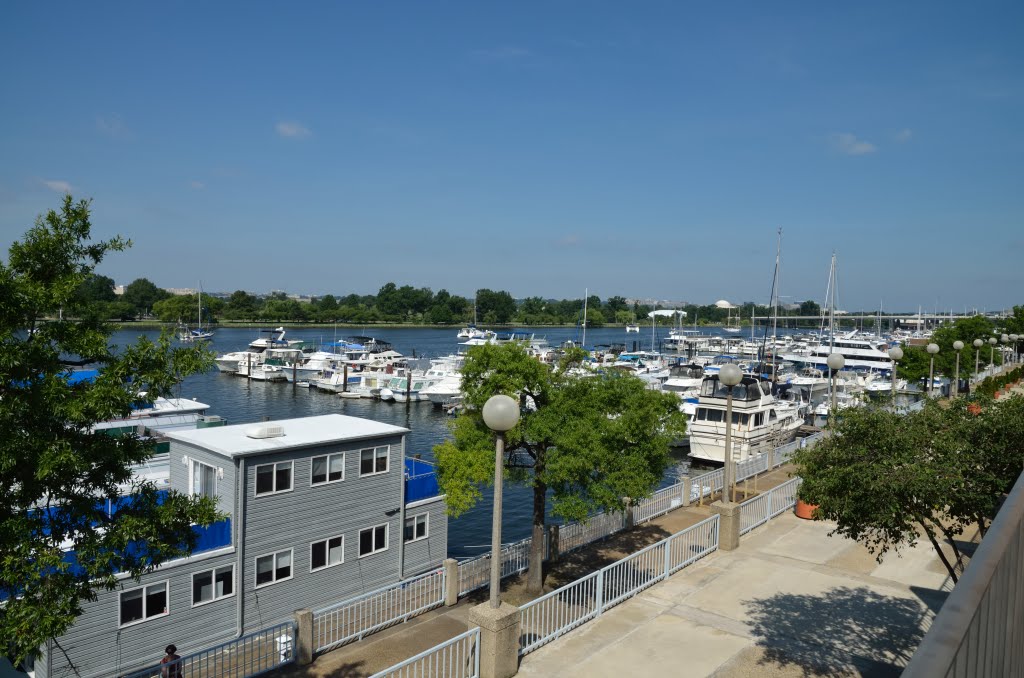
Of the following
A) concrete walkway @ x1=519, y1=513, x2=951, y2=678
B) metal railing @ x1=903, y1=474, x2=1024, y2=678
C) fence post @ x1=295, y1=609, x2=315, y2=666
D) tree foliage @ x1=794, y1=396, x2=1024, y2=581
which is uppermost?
metal railing @ x1=903, y1=474, x2=1024, y2=678

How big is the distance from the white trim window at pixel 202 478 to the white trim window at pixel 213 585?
2.24 m

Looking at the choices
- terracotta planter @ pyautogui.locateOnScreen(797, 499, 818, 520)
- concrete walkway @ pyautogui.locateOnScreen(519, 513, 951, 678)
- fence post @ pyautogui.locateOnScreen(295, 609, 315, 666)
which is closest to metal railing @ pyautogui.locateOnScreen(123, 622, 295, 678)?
fence post @ pyautogui.locateOnScreen(295, 609, 315, 666)

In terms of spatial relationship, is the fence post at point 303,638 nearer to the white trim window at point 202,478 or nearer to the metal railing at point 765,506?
the white trim window at point 202,478

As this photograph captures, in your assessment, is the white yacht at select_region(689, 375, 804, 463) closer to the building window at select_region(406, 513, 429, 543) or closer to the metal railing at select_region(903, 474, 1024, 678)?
the building window at select_region(406, 513, 429, 543)

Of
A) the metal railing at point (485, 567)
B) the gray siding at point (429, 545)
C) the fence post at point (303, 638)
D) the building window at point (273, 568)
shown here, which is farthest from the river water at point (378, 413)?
the fence post at point (303, 638)

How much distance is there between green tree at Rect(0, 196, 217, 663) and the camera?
8172 mm

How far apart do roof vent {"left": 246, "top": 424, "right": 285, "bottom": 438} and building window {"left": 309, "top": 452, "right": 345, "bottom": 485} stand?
1395 millimetres

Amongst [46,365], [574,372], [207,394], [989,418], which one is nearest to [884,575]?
[989,418]

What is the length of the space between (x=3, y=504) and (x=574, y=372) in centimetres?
1456

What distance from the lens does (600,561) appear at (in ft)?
68.1

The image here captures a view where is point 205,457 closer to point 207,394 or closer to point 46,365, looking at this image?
point 46,365

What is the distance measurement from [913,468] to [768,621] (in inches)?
179

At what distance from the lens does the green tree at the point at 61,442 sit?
8.17 m

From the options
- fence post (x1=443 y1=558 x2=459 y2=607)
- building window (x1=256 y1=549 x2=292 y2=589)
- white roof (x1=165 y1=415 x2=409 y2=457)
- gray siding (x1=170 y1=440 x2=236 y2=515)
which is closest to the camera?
fence post (x1=443 y1=558 x2=459 y2=607)
